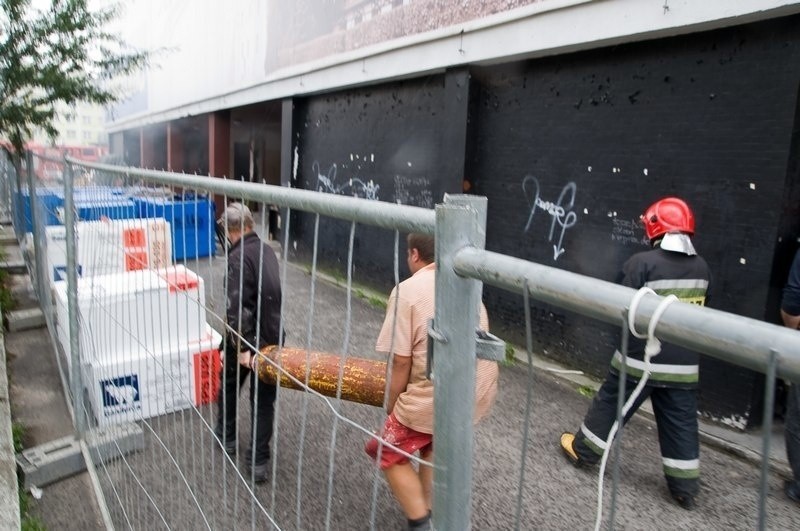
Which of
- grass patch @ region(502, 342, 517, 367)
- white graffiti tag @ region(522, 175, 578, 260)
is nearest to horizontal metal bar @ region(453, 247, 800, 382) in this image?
white graffiti tag @ region(522, 175, 578, 260)

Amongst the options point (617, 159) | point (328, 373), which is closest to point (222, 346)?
point (328, 373)

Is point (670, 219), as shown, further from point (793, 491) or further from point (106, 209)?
point (106, 209)

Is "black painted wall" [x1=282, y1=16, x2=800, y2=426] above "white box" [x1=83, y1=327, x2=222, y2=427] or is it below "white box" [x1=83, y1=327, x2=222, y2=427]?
above

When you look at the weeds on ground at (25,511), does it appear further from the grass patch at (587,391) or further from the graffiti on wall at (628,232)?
the graffiti on wall at (628,232)

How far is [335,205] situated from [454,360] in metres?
0.51

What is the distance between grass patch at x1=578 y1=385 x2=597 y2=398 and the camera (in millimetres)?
4927

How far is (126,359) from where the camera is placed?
3.45 metres

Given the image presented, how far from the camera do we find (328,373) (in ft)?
6.31

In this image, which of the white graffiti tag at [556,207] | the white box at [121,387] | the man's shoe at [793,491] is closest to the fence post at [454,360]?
the white box at [121,387]

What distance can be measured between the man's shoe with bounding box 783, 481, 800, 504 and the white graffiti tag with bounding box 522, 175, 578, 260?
2.70 m

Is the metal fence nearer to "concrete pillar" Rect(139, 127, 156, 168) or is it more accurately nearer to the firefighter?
the firefighter

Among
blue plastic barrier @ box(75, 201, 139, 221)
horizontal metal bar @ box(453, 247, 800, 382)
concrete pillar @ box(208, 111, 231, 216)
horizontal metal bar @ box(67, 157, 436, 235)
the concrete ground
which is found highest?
concrete pillar @ box(208, 111, 231, 216)

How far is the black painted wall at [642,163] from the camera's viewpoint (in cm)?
404

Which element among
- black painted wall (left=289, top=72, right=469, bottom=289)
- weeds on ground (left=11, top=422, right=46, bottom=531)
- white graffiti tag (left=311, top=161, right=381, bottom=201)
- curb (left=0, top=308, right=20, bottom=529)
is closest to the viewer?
curb (left=0, top=308, right=20, bottom=529)
